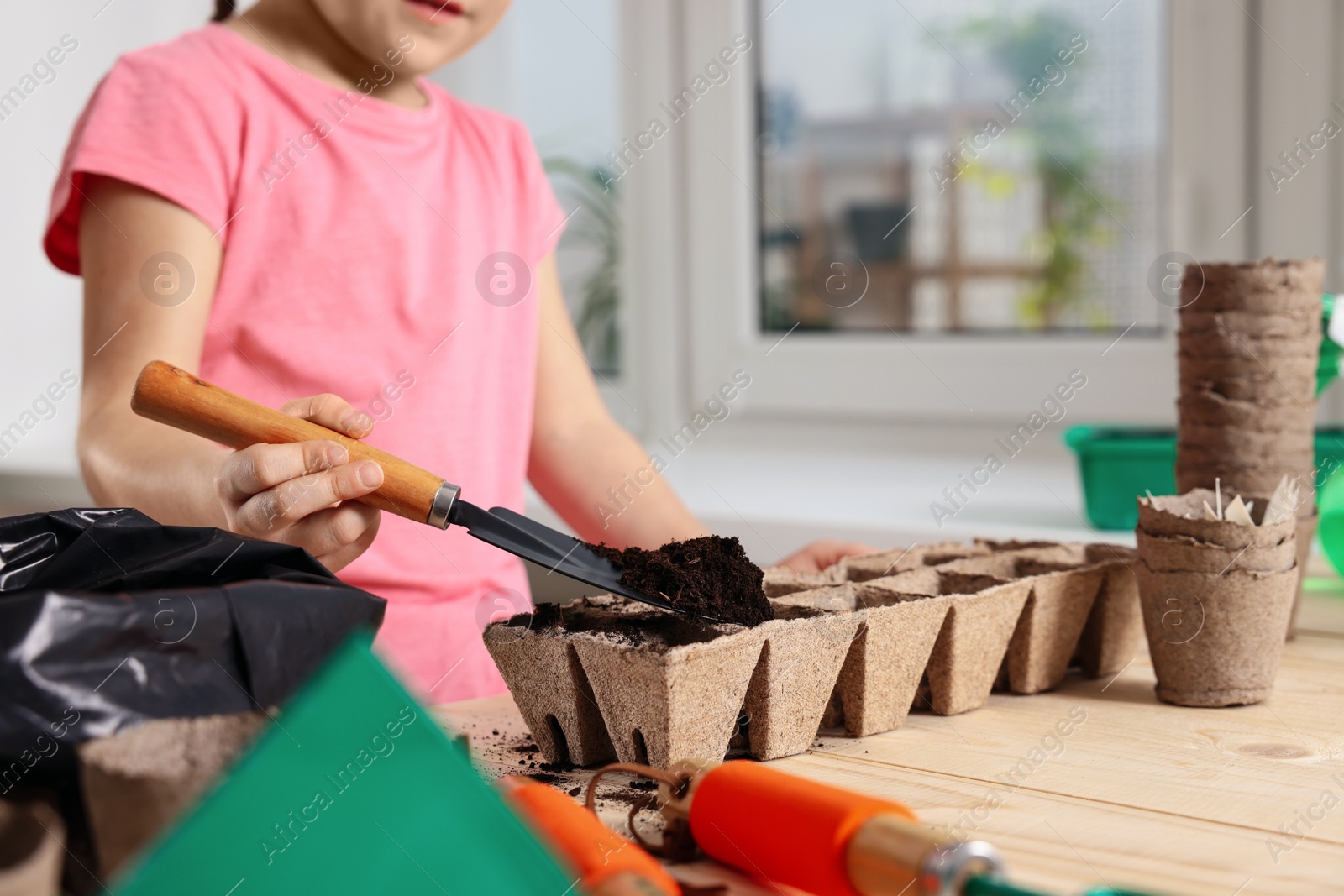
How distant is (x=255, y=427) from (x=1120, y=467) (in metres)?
0.94

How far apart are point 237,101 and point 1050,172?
1.19 metres

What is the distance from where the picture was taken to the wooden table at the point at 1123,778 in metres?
0.49

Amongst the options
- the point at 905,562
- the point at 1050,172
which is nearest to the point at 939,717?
the point at 905,562

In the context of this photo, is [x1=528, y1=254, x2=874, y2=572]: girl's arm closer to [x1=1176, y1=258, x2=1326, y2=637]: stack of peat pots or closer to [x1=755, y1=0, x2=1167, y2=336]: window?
[x1=1176, y1=258, x2=1326, y2=637]: stack of peat pots

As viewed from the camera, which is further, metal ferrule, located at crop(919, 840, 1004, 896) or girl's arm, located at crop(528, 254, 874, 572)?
girl's arm, located at crop(528, 254, 874, 572)

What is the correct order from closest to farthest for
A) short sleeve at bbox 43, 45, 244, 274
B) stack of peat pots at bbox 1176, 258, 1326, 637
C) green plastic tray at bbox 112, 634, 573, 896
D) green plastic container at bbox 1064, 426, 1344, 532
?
1. green plastic tray at bbox 112, 634, 573, 896
2. stack of peat pots at bbox 1176, 258, 1326, 637
3. short sleeve at bbox 43, 45, 244, 274
4. green plastic container at bbox 1064, 426, 1344, 532

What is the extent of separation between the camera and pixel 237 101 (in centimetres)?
105

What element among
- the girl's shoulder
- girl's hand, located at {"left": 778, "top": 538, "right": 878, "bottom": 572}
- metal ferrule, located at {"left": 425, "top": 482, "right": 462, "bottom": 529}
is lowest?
girl's hand, located at {"left": 778, "top": 538, "right": 878, "bottom": 572}

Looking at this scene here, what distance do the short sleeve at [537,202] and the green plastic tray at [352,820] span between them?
36.9 inches

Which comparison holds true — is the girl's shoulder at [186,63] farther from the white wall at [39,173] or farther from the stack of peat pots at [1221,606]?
the white wall at [39,173]

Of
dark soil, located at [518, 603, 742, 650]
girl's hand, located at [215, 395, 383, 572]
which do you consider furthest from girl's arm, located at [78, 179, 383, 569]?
dark soil, located at [518, 603, 742, 650]

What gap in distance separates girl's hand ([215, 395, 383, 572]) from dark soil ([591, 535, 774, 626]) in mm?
158

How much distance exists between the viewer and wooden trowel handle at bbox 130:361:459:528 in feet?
2.20

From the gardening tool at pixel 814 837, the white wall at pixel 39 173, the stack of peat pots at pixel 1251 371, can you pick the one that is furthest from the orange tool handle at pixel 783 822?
the white wall at pixel 39 173
